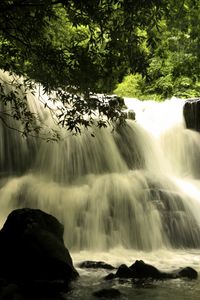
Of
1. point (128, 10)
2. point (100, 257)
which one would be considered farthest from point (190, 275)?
point (128, 10)

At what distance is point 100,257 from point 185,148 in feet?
26.0

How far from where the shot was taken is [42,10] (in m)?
4.93

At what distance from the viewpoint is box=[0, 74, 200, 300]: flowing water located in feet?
29.5

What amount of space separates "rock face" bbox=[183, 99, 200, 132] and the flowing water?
7.70 feet

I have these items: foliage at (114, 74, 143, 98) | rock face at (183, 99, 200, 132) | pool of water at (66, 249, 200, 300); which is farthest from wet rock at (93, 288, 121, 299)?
foliage at (114, 74, 143, 98)

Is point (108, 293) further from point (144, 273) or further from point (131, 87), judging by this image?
point (131, 87)

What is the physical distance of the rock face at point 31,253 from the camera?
6.14m

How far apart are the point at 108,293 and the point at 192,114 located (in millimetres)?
11541

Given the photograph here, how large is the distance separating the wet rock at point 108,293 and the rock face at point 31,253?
2.53 ft

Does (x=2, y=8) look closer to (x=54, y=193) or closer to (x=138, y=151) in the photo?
(x=54, y=193)

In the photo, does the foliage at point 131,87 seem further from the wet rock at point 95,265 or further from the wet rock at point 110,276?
the wet rock at point 110,276

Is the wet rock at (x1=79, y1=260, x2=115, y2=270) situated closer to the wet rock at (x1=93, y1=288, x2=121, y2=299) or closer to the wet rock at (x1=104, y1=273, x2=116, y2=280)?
the wet rock at (x1=104, y1=273, x2=116, y2=280)

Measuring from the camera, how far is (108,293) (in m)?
5.34

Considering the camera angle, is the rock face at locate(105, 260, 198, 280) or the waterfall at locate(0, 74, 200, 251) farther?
the waterfall at locate(0, 74, 200, 251)
